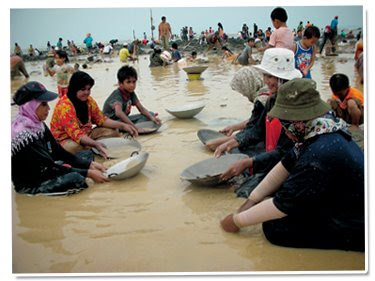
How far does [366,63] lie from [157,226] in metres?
1.88

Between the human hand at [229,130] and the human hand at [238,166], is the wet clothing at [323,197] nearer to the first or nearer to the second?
the human hand at [238,166]

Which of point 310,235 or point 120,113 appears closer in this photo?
point 310,235

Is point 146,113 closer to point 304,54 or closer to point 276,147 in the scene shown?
point 304,54

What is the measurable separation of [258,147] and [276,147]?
0.48 metres

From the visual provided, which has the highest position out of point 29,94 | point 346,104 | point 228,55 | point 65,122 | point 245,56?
point 228,55

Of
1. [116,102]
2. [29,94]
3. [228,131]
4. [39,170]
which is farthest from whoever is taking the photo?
[116,102]

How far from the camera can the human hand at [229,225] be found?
8.31 ft

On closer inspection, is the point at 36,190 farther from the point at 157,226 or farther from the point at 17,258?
the point at 157,226

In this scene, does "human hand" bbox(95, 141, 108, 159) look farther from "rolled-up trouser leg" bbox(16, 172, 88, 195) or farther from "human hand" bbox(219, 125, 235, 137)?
"human hand" bbox(219, 125, 235, 137)

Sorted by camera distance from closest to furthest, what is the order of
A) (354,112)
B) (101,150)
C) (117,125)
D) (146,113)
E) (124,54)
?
(354,112)
(101,150)
(117,125)
(146,113)
(124,54)

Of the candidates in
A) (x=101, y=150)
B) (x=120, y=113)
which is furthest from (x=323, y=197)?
(x=120, y=113)

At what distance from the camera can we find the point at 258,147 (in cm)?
346

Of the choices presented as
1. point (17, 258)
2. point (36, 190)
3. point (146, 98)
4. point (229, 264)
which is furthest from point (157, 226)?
point (146, 98)

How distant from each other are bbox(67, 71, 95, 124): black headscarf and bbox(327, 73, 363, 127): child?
109 inches
